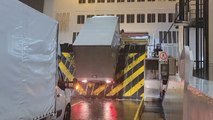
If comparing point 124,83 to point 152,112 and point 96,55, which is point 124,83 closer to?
point 96,55

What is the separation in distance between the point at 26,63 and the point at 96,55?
933 cm

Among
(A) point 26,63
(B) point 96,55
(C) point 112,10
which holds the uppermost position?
(C) point 112,10

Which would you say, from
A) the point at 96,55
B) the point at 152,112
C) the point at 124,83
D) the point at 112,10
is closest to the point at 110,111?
the point at 152,112

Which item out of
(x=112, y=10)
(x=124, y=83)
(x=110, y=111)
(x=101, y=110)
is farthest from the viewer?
(x=112, y=10)

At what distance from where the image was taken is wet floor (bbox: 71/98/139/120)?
10781mm

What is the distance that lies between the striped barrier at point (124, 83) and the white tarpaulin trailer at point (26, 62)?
9615 millimetres

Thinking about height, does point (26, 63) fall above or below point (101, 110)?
above

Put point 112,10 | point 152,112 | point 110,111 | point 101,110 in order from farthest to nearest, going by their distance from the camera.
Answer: point 112,10
point 152,112
point 101,110
point 110,111

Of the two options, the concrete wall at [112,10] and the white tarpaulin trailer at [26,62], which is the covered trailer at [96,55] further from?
the concrete wall at [112,10]

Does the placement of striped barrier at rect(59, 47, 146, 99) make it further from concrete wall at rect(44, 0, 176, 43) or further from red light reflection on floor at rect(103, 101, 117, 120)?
concrete wall at rect(44, 0, 176, 43)

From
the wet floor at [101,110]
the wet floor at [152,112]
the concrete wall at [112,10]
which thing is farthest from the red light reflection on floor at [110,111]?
the concrete wall at [112,10]

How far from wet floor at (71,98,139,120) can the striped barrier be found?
0.79m

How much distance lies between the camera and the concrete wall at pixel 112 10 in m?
35.2

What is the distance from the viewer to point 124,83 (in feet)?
53.0
